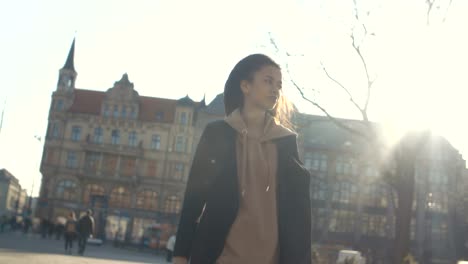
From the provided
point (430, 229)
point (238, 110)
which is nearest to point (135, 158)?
point (430, 229)

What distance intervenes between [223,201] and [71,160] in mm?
66020

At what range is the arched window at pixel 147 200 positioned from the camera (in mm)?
64625

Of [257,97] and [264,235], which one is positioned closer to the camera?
[264,235]

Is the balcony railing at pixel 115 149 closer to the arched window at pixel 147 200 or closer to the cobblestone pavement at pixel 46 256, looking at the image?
the arched window at pixel 147 200

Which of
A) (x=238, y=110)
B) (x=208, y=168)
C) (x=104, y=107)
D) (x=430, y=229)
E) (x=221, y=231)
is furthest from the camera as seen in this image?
(x=104, y=107)

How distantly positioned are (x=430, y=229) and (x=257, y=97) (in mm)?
63611

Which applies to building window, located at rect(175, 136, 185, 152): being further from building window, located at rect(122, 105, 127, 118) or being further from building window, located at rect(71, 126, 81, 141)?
building window, located at rect(71, 126, 81, 141)

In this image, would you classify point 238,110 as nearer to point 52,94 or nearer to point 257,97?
point 257,97

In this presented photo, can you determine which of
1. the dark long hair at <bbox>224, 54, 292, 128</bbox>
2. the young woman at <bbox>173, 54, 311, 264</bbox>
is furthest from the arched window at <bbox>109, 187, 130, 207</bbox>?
the young woman at <bbox>173, 54, 311, 264</bbox>

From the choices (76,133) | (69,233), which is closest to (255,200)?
(69,233)

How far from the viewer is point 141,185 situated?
6556 cm

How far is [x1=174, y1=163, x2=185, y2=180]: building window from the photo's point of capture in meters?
66.1

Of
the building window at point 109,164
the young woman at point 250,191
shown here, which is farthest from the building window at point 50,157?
the young woman at point 250,191

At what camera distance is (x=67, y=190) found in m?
65.4
